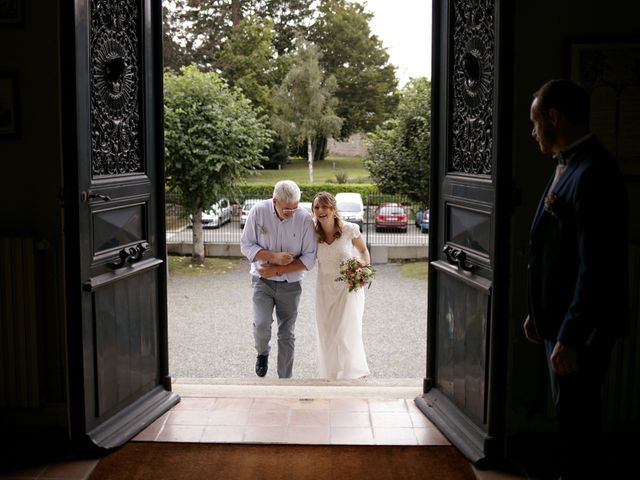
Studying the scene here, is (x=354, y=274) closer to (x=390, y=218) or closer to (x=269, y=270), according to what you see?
(x=269, y=270)

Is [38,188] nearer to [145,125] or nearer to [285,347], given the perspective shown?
[145,125]

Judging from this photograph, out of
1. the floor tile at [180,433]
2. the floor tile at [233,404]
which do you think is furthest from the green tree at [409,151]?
the floor tile at [180,433]

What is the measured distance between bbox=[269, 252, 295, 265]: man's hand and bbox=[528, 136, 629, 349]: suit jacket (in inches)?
105

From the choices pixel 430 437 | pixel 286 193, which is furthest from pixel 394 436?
pixel 286 193

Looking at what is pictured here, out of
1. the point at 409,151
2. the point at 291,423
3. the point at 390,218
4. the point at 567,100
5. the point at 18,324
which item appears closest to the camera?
the point at 567,100

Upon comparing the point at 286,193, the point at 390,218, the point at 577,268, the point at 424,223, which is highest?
the point at 286,193

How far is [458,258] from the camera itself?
11.2 feet

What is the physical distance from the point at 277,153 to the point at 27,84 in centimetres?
2449

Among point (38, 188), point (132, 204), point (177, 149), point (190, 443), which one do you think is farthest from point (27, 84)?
point (177, 149)

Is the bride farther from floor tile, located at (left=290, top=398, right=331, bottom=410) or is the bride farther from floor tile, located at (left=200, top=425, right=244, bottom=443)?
floor tile, located at (left=200, top=425, right=244, bottom=443)

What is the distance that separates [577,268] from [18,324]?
2590 millimetres

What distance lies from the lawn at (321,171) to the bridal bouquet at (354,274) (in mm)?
20308

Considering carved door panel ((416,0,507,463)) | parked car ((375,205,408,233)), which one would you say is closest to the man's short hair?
carved door panel ((416,0,507,463))

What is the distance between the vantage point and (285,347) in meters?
5.01
